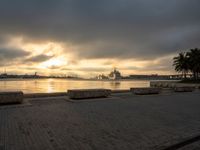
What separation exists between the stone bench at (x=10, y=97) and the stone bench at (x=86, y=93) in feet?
11.5

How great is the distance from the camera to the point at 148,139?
6.08 m

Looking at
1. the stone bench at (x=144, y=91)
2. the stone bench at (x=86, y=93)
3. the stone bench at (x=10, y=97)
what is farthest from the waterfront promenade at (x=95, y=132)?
the stone bench at (x=144, y=91)

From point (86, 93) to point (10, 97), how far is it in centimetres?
512

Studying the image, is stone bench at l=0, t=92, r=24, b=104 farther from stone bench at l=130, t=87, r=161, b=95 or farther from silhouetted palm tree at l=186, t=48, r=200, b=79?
silhouetted palm tree at l=186, t=48, r=200, b=79

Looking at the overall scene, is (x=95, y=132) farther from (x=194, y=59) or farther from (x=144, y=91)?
(x=194, y=59)

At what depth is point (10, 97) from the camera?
1194 centimetres

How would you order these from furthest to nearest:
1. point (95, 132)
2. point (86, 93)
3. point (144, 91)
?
point (144, 91)
point (86, 93)
point (95, 132)

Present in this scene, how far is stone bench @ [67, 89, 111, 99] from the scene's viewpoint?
1445 centimetres

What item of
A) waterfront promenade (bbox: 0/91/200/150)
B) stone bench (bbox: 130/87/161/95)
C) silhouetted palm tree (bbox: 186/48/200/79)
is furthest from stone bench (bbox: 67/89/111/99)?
silhouetted palm tree (bbox: 186/48/200/79)

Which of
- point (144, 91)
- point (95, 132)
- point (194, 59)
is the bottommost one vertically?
point (95, 132)

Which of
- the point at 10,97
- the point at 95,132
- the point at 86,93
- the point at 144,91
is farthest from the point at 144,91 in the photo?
the point at 95,132

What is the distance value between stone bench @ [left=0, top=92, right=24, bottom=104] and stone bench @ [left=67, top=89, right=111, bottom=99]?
11.5 feet

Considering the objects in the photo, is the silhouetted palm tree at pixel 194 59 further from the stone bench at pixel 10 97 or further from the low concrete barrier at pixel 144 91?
the stone bench at pixel 10 97

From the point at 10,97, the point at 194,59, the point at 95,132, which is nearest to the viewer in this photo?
the point at 95,132
